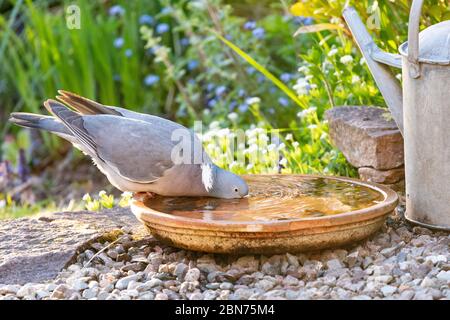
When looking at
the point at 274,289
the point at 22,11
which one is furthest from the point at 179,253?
the point at 22,11

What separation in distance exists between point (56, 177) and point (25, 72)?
925 millimetres

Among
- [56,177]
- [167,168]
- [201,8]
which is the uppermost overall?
[201,8]

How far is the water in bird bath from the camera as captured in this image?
281 cm

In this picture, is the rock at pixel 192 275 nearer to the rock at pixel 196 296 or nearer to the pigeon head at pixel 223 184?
the rock at pixel 196 296

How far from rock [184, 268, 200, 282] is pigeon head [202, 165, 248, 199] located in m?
0.47

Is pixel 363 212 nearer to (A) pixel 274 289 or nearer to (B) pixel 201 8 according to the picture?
(A) pixel 274 289

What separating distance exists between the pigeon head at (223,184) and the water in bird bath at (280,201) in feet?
0.09

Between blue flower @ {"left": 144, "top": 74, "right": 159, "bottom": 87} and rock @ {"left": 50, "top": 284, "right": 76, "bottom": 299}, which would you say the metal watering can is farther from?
blue flower @ {"left": 144, "top": 74, "right": 159, "bottom": 87}

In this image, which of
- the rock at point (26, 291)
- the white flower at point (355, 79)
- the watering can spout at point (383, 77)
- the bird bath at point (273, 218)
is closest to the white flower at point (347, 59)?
the white flower at point (355, 79)

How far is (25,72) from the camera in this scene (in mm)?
6066

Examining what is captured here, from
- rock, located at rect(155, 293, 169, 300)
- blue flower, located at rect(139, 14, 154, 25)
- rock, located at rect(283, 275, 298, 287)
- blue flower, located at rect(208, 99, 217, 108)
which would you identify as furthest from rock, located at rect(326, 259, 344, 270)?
blue flower, located at rect(139, 14, 154, 25)

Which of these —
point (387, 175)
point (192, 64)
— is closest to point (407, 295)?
point (387, 175)

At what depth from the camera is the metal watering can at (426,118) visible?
110 inches

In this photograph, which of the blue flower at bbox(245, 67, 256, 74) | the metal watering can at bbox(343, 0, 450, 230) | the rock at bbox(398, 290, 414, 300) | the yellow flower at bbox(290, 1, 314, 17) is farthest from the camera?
the blue flower at bbox(245, 67, 256, 74)
